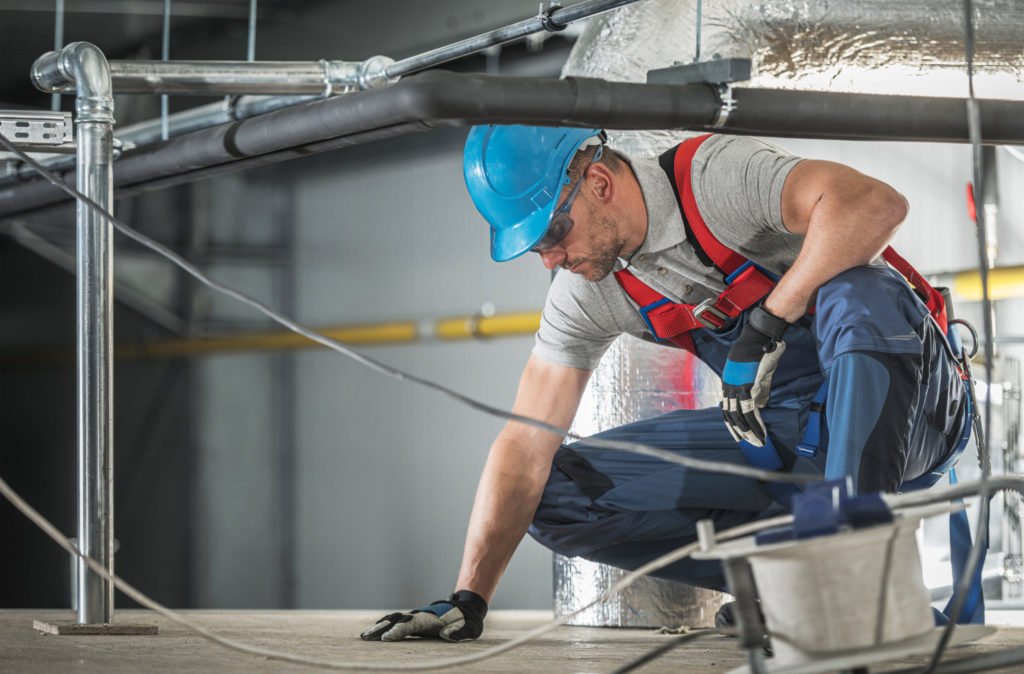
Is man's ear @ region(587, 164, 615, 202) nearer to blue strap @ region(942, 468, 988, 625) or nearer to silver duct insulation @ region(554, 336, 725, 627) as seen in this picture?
silver duct insulation @ region(554, 336, 725, 627)

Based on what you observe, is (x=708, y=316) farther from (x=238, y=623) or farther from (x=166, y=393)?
(x=166, y=393)

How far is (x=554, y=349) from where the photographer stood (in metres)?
2.11

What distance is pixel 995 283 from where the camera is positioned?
3.70 meters

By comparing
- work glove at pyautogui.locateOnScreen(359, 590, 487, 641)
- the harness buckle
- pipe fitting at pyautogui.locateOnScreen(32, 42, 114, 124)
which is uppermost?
pipe fitting at pyautogui.locateOnScreen(32, 42, 114, 124)

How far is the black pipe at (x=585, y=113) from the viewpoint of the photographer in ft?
4.68

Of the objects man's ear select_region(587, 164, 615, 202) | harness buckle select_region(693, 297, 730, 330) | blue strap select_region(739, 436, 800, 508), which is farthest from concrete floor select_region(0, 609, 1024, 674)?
man's ear select_region(587, 164, 615, 202)

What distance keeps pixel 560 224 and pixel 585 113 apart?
1.27 ft

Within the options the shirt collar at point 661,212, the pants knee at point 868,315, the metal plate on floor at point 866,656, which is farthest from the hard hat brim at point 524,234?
the metal plate on floor at point 866,656

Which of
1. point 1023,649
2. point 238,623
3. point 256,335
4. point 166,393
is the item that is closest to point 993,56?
point 1023,649

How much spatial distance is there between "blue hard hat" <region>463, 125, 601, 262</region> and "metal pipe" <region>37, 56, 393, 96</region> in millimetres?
683

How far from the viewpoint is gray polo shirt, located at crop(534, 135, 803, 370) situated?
179 centimetres

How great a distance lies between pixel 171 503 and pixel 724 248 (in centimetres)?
448

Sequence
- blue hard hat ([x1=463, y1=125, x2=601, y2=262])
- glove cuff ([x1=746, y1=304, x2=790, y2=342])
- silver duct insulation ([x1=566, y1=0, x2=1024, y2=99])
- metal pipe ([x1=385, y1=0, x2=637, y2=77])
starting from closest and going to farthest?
glove cuff ([x1=746, y1=304, x2=790, y2=342]) < blue hard hat ([x1=463, y1=125, x2=601, y2=262]) < metal pipe ([x1=385, y1=0, x2=637, y2=77]) < silver duct insulation ([x1=566, y1=0, x2=1024, y2=99])

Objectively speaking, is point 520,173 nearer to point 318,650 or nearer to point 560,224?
point 560,224
